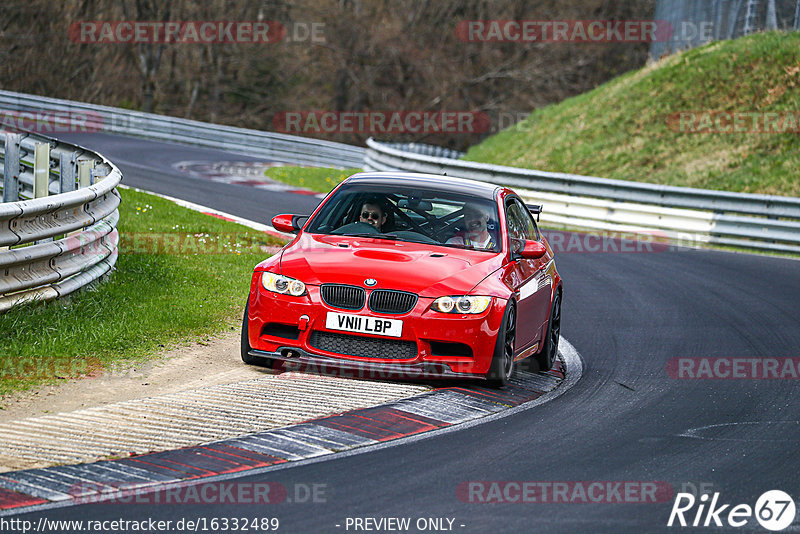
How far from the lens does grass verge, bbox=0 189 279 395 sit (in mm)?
8125

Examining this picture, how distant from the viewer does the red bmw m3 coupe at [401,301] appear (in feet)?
25.9

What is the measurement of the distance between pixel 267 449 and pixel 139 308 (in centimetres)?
411

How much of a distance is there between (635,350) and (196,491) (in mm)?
5792

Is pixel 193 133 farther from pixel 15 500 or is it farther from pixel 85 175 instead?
pixel 15 500

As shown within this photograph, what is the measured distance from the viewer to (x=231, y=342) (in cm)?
970

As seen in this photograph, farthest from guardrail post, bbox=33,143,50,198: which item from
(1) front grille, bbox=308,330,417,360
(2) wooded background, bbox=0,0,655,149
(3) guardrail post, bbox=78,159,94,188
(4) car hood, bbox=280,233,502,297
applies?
(2) wooded background, bbox=0,0,655,149

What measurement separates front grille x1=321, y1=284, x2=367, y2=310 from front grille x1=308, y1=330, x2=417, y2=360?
216mm

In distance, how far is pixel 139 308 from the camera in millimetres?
10023

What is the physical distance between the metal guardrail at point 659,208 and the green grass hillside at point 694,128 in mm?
4629

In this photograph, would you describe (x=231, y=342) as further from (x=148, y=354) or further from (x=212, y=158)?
→ (x=212, y=158)

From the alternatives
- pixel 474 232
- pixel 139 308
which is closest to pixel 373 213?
pixel 474 232

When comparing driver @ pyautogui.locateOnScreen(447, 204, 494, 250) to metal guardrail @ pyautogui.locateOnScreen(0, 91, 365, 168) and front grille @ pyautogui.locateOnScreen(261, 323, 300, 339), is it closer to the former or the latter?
front grille @ pyautogui.locateOnScreen(261, 323, 300, 339)

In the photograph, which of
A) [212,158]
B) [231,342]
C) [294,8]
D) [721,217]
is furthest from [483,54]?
[231,342]

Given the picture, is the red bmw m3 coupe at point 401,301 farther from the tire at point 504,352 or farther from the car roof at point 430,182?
the car roof at point 430,182
